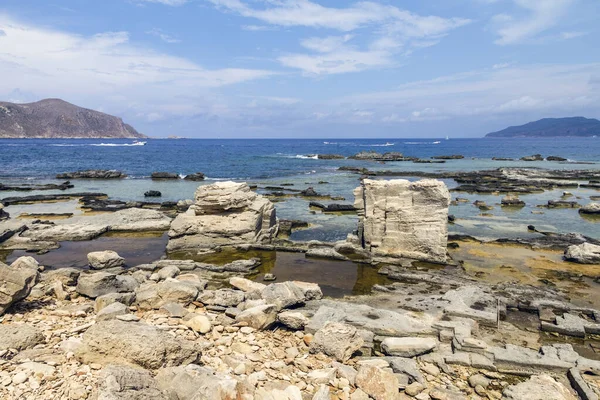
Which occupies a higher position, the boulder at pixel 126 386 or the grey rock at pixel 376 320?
the boulder at pixel 126 386

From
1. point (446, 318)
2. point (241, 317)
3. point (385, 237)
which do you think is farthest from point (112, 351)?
point (385, 237)

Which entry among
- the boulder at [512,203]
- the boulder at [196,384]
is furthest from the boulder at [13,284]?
the boulder at [512,203]

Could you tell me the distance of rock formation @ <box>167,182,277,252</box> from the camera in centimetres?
1770

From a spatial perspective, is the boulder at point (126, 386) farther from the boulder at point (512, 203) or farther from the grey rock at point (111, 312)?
the boulder at point (512, 203)

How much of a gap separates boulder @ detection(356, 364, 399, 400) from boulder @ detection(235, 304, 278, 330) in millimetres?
2789

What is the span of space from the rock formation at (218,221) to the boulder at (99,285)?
5874mm

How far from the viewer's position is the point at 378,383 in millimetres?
6641

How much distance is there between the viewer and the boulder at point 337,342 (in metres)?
7.92

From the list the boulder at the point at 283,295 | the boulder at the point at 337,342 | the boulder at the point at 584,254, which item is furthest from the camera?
the boulder at the point at 584,254

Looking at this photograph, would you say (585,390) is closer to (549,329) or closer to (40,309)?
(549,329)

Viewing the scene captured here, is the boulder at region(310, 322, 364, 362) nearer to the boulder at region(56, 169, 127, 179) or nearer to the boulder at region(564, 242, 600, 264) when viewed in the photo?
the boulder at region(564, 242, 600, 264)

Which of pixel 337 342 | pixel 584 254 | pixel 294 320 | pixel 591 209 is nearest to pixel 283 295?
pixel 294 320

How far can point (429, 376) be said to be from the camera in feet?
25.3

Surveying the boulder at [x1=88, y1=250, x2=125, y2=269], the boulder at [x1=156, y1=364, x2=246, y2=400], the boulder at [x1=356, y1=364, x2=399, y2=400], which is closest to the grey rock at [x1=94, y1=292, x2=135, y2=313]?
the boulder at [x1=156, y1=364, x2=246, y2=400]
